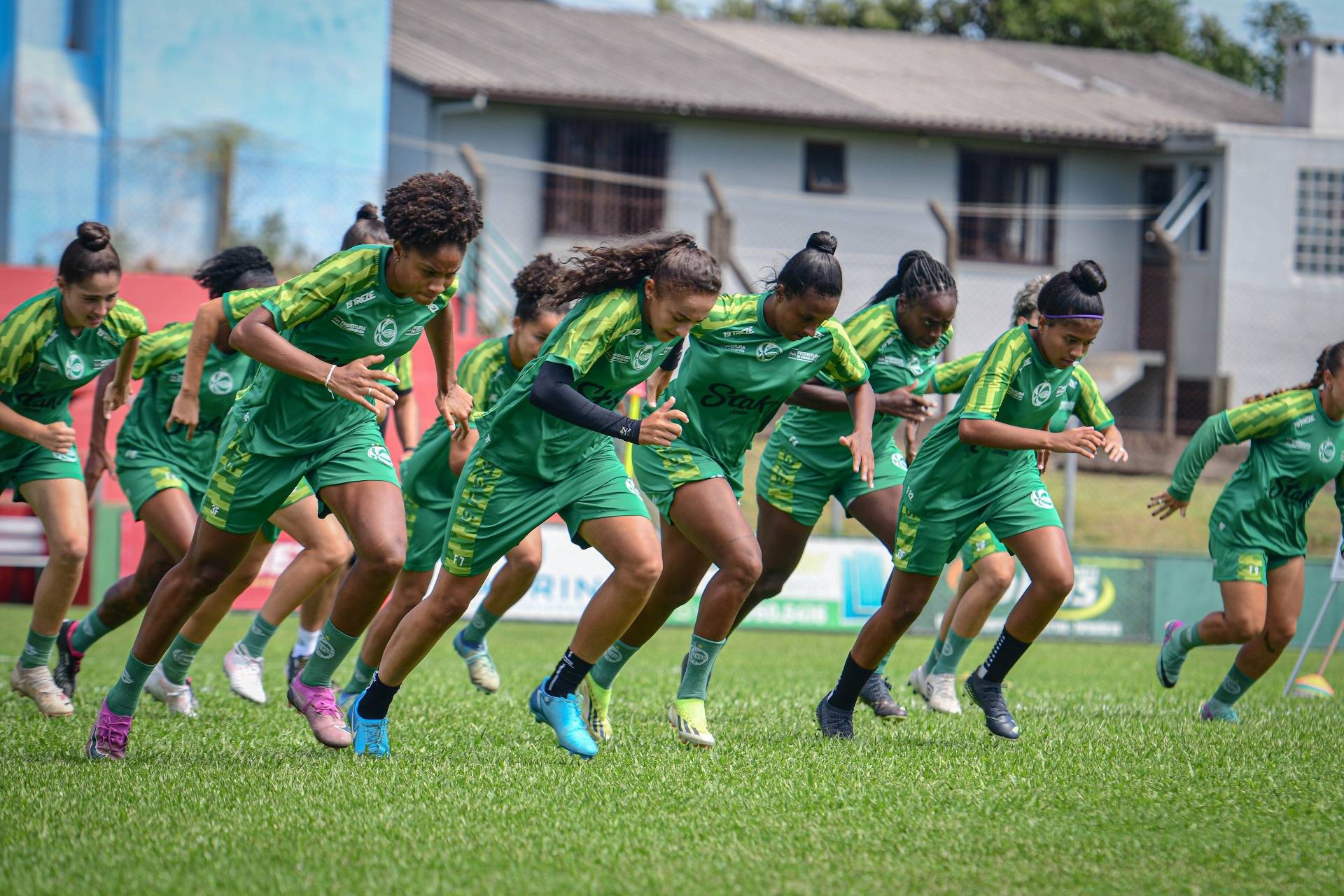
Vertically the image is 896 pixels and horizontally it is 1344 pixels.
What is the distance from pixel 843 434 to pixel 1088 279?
161cm

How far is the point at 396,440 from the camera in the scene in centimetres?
1421

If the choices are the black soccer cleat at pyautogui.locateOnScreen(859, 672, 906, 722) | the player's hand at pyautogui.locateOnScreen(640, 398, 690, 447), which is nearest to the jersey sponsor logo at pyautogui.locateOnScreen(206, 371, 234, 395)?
the player's hand at pyautogui.locateOnScreen(640, 398, 690, 447)

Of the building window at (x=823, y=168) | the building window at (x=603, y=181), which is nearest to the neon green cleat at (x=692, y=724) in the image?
the building window at (x=603, y=181)

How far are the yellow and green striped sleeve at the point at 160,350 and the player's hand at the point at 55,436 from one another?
0.88 meters

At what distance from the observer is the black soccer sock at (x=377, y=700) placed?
5887mm

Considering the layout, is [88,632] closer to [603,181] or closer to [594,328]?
[594,328]

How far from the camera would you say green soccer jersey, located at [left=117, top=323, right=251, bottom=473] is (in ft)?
24.8

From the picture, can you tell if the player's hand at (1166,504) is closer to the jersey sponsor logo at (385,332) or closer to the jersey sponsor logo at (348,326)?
the jersey sponsor logo at (385,332)

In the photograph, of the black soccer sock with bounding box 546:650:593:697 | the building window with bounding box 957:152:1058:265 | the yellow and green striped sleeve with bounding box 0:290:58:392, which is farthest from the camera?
the building window with bounding box 957:152:1058:265

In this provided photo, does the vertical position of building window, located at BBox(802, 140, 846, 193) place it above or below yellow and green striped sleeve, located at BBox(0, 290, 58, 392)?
above

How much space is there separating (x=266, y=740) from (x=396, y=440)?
791 centimetres

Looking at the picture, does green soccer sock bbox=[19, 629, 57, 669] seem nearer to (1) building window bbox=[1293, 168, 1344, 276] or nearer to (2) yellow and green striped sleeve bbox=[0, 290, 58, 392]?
(2) yellow and green striped sleeve bbox=[0, 290, 58, 392]

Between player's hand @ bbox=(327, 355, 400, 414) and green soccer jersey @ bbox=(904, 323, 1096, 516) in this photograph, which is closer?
player's hand @ bbox=(327, 355, 400, 414)

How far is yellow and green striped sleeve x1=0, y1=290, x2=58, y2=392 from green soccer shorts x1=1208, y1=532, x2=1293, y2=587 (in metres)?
5.94
